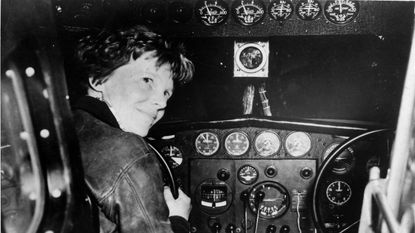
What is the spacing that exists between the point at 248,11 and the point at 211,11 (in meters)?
0.19

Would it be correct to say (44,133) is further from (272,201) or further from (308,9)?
(308,9)

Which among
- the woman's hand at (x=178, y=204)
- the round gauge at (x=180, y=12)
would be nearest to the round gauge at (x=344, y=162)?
the woman's hand at (x=178, y=204)

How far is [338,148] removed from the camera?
1.70 metres

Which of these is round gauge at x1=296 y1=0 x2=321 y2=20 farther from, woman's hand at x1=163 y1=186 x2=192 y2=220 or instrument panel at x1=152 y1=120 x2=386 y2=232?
woman's hand at x1=163 y1=186 x2=192 y2=220

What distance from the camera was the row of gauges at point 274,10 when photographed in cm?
209

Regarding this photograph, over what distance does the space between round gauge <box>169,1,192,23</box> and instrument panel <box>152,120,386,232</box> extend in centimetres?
59

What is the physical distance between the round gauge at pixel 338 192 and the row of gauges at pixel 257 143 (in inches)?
8.5

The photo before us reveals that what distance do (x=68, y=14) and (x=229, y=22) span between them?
839 mm

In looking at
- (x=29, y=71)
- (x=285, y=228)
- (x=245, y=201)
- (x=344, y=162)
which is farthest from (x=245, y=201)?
(x=29, y=71)

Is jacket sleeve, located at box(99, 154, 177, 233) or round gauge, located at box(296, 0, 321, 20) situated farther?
round gauge, located at box(296, 0, 321, 20)

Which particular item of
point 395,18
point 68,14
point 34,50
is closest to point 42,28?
point 34,50

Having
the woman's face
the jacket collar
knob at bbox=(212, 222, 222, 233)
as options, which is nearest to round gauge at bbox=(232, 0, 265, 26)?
the woman's face

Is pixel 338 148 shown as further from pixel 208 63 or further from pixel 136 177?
pixel 208 63

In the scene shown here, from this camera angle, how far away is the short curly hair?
200 centimetres
